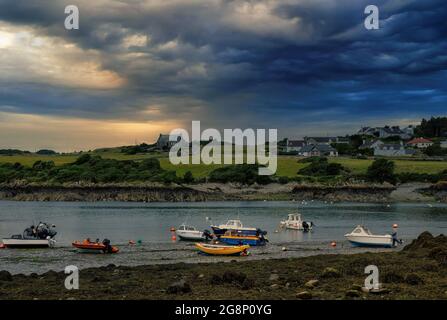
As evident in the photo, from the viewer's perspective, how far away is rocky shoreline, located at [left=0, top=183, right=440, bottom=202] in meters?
123

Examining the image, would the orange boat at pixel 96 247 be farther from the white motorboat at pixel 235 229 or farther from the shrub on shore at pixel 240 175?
the shrub on shore at pixel 240 175

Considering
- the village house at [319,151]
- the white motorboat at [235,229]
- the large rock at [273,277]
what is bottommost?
the white motorboat at [235,229]

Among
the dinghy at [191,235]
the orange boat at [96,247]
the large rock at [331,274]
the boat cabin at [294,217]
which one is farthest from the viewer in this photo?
the boat cabin at [294,217]

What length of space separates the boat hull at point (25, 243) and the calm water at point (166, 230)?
3.91ft

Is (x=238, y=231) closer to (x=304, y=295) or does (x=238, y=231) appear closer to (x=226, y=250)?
(x=226, y=250)

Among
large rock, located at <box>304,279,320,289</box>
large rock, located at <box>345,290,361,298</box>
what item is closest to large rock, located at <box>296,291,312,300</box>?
large rock, located at <box>345,290,361,298</box>

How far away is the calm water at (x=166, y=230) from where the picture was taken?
39.9 m

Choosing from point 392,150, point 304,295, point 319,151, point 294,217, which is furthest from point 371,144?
point 304,295

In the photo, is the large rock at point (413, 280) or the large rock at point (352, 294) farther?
the large rock at point (413, 280)

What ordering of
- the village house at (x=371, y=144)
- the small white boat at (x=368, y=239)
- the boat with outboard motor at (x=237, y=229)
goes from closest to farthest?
the small white boat at (x=368, y=239) → the boat with outboard motor at (x=237, y=229) → the village house at (x=371, y=144)

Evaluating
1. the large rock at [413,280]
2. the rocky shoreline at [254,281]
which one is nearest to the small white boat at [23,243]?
the rocky shoreline at [254,281]

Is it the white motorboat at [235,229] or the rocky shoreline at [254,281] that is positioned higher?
the rocky shoreline at [254,281]

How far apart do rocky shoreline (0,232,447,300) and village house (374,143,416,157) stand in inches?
5990

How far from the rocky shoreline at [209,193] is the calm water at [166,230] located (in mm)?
16017
